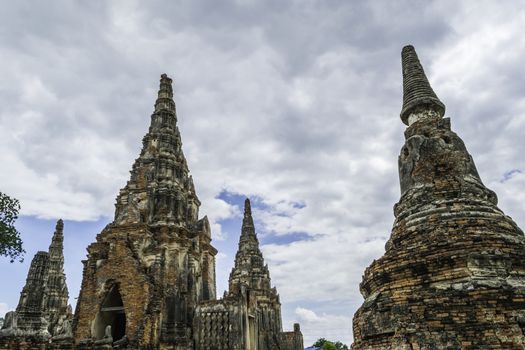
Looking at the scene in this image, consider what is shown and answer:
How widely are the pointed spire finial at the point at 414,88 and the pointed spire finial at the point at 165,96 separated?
1430 centimetres

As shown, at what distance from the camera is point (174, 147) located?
21031mm

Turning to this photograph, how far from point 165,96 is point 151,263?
992 cm

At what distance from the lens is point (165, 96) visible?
22.5 meters

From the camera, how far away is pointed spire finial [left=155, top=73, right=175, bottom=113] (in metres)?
22.2

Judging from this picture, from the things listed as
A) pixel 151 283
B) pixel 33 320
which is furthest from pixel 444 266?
pixel 151 283

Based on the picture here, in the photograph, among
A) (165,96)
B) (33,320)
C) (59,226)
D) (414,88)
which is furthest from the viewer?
(59,226)

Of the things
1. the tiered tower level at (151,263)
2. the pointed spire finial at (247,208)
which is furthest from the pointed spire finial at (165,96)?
the pointed spire finial at (247,208)

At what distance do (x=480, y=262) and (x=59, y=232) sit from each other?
2699 centimetres

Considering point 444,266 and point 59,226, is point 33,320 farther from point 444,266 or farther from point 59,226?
point 59,226

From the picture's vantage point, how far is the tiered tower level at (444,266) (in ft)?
19.5

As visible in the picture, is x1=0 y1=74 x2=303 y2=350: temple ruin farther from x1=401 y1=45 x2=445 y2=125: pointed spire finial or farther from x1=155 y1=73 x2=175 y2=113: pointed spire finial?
x1=401 y1=45 x2=445 y2=125: pointed spire finial

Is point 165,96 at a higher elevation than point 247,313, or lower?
higher

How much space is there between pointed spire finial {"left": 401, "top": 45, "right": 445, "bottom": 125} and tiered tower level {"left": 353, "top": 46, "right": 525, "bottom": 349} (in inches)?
31.8

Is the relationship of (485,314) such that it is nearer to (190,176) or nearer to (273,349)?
(190,176)
